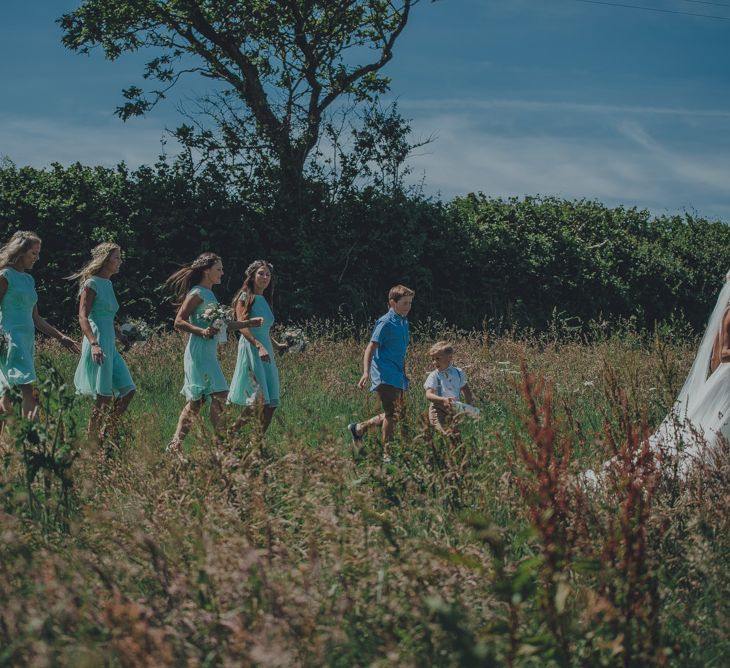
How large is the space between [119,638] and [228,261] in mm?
13479

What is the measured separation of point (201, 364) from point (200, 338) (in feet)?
0.89

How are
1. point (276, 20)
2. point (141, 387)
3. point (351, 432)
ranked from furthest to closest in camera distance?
point (276, 20), point (141, 387), point (351, 432)

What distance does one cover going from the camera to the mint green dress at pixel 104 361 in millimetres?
7430

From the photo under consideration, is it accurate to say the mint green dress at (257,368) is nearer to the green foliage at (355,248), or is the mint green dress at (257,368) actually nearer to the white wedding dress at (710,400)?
the white wedding dress at (710,400)

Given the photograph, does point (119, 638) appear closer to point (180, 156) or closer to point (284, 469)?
point (284, 469)

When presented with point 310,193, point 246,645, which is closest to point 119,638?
point 246,645

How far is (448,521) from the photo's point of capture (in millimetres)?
4789

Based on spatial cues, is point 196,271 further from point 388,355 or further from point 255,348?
point 388,355

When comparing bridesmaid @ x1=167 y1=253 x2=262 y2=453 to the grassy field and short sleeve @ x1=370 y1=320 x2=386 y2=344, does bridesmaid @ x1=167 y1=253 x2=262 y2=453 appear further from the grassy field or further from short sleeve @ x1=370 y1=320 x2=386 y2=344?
the grassy field

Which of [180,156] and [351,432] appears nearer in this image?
[351,432]

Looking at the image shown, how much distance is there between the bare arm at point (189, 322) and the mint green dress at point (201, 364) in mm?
51

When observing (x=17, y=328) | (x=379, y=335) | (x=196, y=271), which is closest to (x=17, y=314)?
(x=17, y=328)

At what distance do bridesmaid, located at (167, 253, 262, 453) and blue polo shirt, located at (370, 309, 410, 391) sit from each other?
109 cm

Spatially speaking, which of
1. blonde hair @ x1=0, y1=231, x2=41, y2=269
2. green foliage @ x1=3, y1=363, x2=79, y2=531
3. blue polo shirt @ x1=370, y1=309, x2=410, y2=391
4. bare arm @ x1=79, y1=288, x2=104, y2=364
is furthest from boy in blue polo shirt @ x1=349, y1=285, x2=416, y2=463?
green foliage @ x1=3, y1=363, x2=79, y2=531
